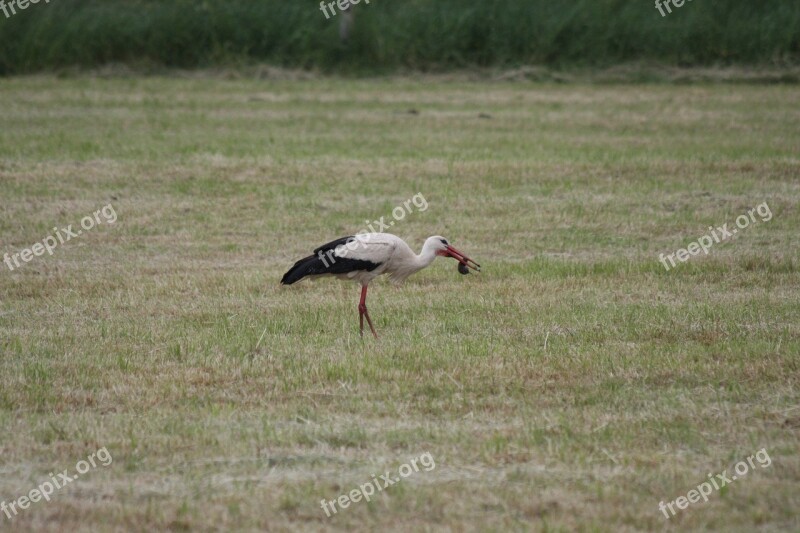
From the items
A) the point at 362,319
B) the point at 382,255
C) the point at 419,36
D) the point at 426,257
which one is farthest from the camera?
the point at 419,36

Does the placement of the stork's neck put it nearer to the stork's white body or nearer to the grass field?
the stork's white body

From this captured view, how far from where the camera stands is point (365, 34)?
1058 inches

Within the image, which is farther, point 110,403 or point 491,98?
point 491,98

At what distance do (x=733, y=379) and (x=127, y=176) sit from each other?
381 inches

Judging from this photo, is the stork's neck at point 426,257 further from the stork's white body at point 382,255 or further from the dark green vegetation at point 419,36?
the dark green vegetation at point 419,36

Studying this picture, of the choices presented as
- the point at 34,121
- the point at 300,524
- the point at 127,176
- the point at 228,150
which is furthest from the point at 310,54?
the point at 300,524

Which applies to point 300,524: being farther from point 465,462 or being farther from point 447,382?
point 447,382

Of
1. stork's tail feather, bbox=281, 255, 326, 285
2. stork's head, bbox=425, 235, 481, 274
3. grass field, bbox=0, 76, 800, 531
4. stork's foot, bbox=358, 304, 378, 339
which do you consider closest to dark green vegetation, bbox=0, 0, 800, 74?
grass field, bbox=0, 76, 800, 531

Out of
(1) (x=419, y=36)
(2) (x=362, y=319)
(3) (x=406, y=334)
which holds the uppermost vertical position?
(1) (x=419, y=36)

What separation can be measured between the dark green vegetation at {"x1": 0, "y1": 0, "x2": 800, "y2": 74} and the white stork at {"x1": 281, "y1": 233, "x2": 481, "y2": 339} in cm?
1842

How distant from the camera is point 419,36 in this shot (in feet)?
88.0

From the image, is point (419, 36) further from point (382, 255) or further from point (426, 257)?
point (382, 255)

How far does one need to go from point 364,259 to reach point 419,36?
1908 centimetres

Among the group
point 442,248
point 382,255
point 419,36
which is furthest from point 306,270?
point 419,36
